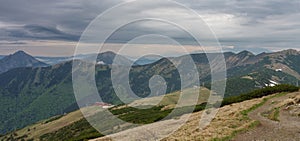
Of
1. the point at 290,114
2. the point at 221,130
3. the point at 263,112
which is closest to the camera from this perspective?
the point at 221,130

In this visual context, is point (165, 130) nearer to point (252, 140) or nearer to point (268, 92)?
point (252, 140)

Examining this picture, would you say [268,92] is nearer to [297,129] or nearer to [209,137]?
[297,129]

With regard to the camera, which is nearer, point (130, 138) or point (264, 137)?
point (264, 137)

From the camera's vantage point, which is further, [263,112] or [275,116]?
[263,112]

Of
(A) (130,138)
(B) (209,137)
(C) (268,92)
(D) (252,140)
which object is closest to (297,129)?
(D) (252,140)

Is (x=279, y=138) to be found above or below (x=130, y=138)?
above

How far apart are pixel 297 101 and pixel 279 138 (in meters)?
27.3

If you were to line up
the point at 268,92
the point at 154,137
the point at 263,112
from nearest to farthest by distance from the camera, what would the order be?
the point at 154,137 < the point at 263,112 < the point at 268,92

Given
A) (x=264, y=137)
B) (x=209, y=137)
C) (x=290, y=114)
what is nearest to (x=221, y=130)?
(x=209, y=137)

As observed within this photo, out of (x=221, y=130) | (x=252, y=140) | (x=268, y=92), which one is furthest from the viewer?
(x=268, y=92)

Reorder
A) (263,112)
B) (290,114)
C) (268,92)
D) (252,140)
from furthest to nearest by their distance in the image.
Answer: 1. (268,92)
2. (263,112)
3. (290,114)
4. (252,140)

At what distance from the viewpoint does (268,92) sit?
94.4 m

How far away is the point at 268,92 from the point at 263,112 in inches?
1643

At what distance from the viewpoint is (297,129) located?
3900 centimetres
